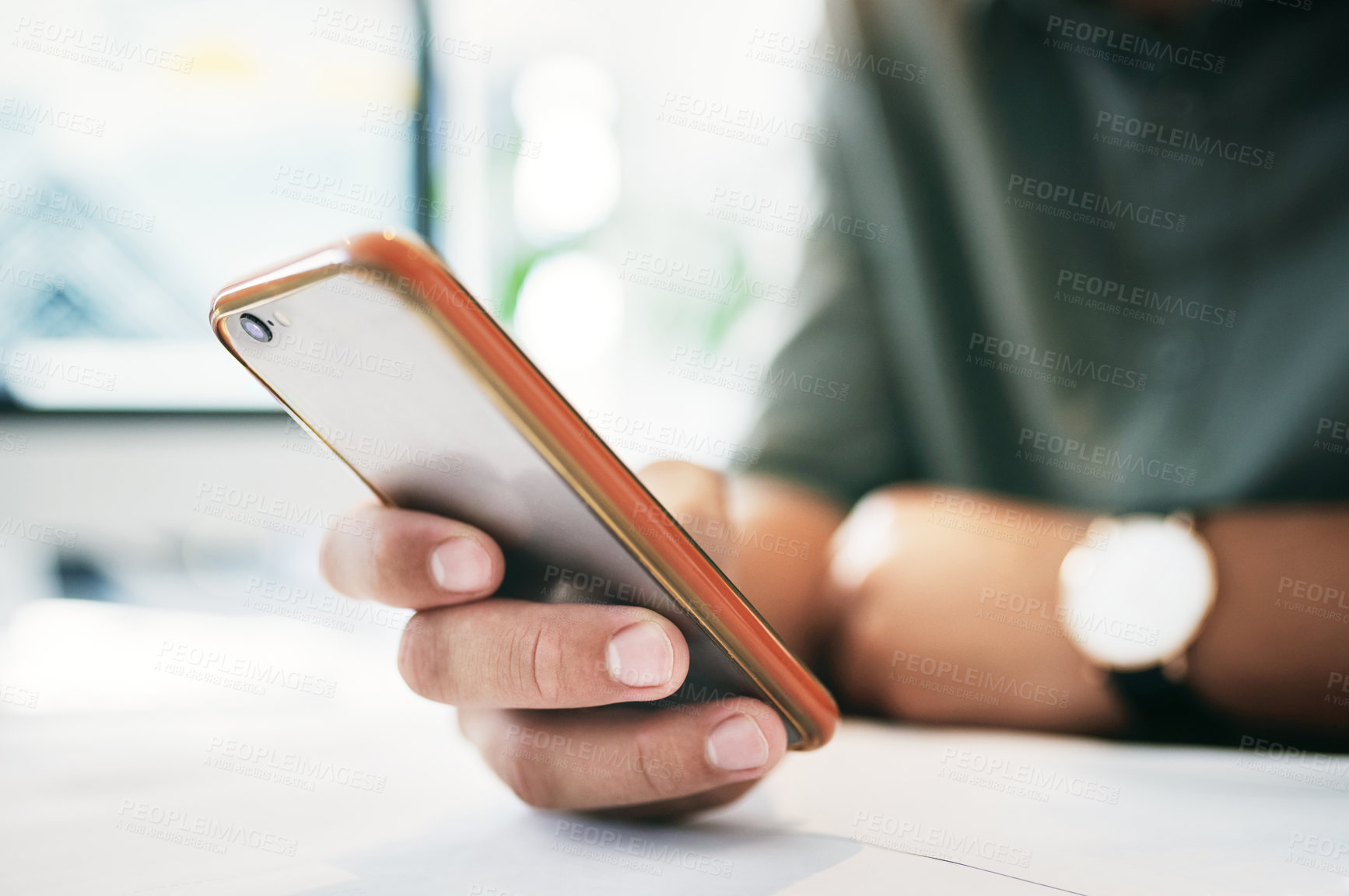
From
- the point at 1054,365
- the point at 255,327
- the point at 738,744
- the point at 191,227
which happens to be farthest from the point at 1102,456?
the point at 191,227

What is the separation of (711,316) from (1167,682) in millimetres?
1896

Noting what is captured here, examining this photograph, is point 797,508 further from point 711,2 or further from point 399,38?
point 711,2

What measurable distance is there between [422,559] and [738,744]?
140 millimetres

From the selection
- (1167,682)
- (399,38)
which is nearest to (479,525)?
(1167,682)

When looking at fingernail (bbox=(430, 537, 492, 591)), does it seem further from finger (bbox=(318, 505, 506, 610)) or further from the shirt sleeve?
the shirt sleeve

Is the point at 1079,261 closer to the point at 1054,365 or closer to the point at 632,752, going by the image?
the point at 1054,365

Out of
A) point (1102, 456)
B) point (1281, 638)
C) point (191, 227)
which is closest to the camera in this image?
point (1281, 638)

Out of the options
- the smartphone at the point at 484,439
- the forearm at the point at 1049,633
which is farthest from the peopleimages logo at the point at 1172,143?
the smartphone at the point at 484,439

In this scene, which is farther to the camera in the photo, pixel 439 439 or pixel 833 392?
pixel 833 392

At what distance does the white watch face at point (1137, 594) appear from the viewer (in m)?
0.49

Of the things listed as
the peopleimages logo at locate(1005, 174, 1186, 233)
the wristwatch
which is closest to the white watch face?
the wristwatch

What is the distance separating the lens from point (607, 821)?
12.3 inches

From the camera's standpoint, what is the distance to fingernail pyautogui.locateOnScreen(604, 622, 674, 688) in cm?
25

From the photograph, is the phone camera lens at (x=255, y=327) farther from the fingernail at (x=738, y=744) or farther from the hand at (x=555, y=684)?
the fingernail at (x=738, y=744)
